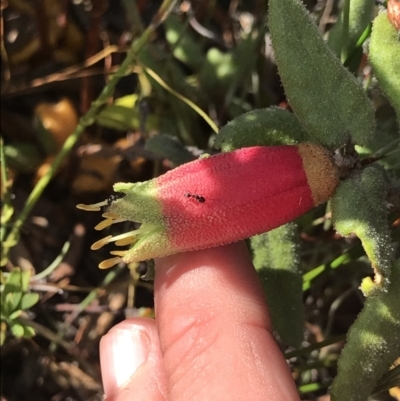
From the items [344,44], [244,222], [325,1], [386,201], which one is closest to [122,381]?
[244,222]

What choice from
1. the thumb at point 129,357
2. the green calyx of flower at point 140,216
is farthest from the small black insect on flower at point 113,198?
the thumb at point 129,357

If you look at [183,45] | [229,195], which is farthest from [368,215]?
[183,45]

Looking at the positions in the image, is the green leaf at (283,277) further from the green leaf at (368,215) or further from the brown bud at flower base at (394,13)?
the brown bud at flower base at (394,13)

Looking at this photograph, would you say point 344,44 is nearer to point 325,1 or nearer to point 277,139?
point 277,139

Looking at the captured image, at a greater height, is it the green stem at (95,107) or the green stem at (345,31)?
the green stem at (345,31)

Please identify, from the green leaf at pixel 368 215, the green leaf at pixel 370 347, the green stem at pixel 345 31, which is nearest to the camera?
the green leaf at pixel 368 215

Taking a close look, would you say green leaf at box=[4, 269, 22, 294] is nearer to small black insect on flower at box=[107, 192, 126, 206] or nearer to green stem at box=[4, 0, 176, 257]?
green stem at box=[4, 0, 176, 257]

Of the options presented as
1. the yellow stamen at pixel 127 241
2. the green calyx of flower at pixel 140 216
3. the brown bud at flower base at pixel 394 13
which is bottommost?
the yellow stamen at pixel 127 241
